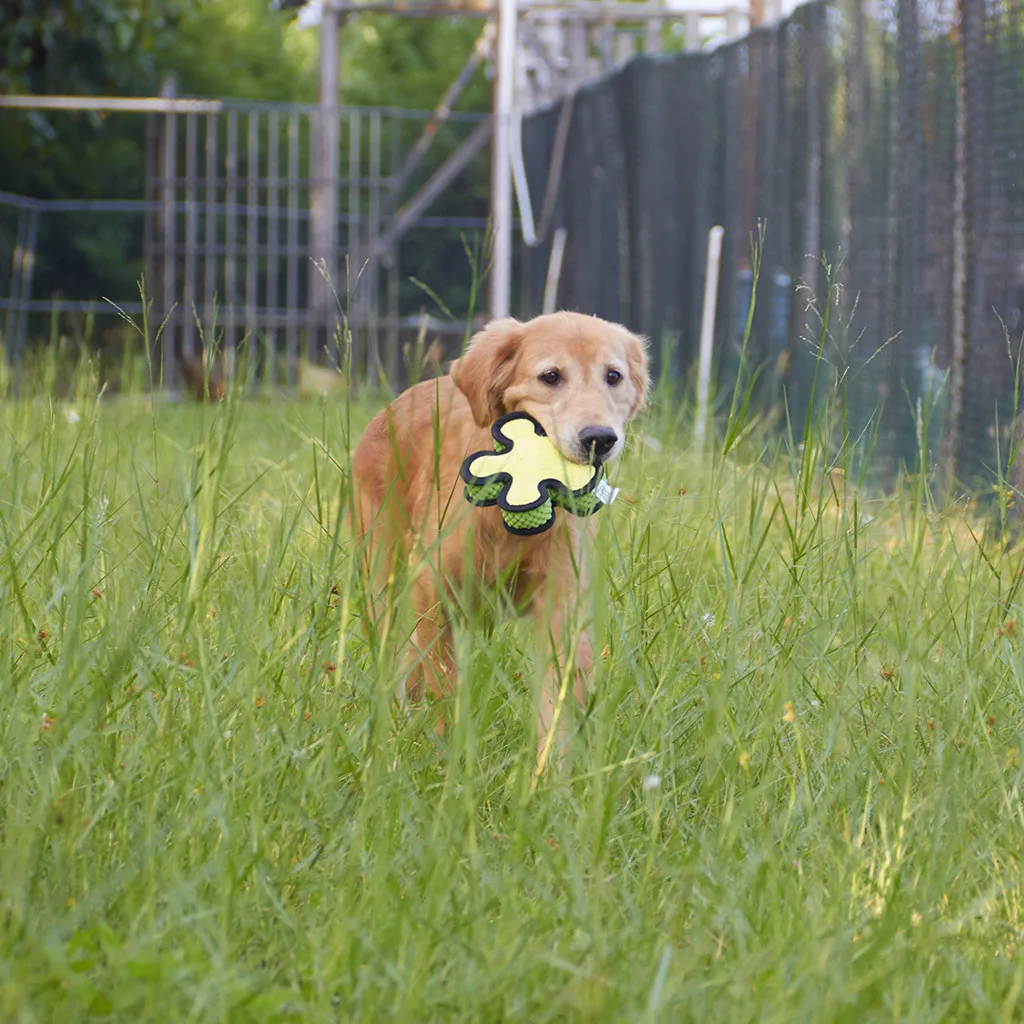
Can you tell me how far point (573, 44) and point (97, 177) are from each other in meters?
7.32

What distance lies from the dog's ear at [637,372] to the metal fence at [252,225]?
5.19 metres

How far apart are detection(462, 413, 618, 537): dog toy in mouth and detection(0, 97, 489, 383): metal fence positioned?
570cm

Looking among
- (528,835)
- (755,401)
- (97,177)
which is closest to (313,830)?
(528,835)

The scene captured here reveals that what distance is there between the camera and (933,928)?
Answer: 1.85m

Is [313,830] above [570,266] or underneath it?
underneath

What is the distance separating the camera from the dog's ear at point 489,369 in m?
3.25

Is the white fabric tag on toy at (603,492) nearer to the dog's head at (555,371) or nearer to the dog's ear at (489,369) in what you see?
the dog's head at (555,371)

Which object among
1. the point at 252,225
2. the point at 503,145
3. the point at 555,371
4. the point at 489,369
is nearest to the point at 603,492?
the point at 555,371

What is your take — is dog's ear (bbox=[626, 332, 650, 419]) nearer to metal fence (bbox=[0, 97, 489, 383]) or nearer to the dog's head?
the dog's head

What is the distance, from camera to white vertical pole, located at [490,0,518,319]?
11.0 meters

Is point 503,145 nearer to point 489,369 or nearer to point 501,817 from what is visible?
point 489,369

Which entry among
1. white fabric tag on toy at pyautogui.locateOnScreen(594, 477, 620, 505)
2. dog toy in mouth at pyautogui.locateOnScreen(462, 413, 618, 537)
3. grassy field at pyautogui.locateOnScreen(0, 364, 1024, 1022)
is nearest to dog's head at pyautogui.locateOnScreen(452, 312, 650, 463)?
dog toy in mouth at pyautogui.locateOnScreen(462, 413, 618, 537)

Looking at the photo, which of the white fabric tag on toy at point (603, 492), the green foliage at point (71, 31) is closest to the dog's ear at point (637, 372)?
the white fabric tag on toy at point (603, 492)

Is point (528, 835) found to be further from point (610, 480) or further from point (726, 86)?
point (726, 86)
